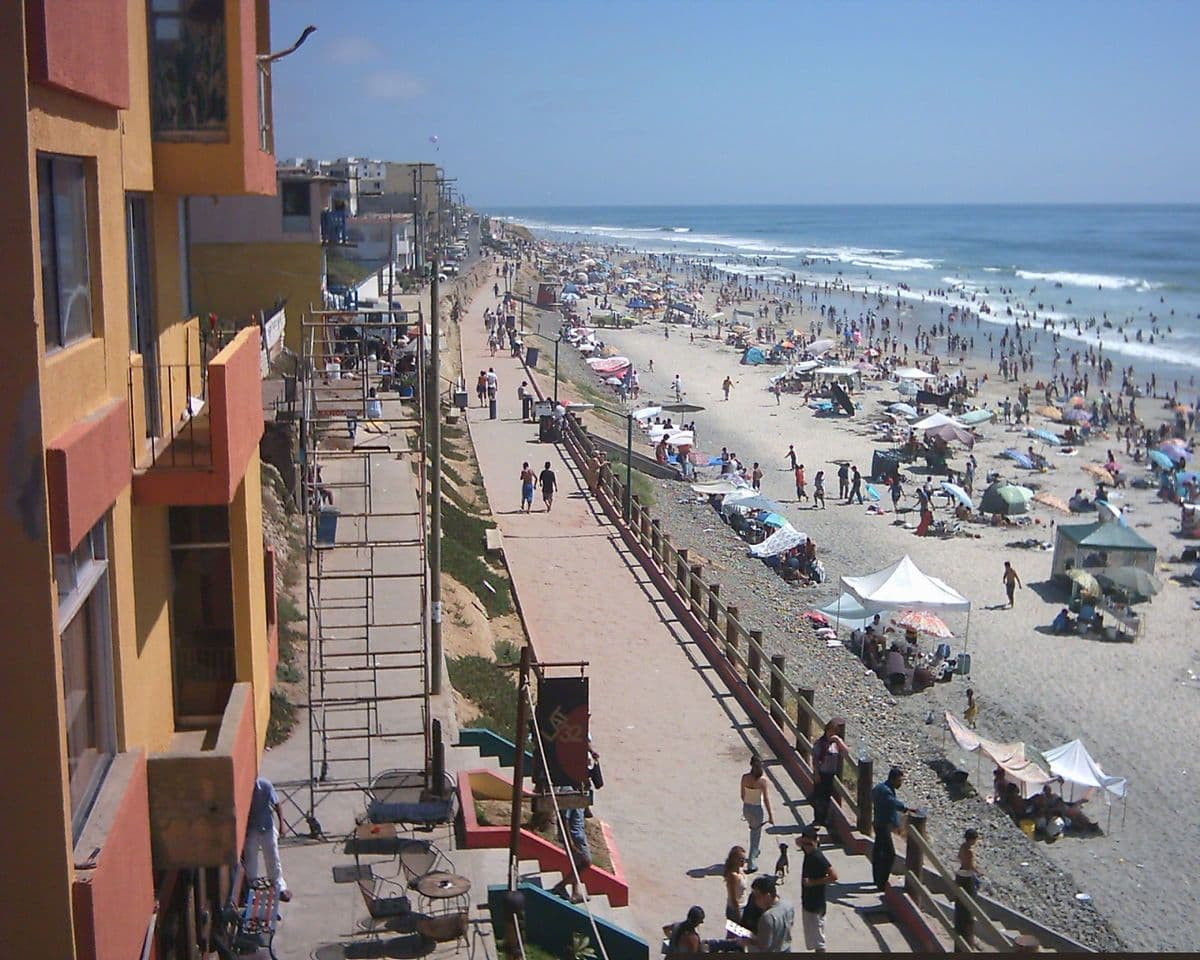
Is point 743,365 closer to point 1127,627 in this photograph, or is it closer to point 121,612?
point 1127,627

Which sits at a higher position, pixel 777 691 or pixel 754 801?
pixel 754 801

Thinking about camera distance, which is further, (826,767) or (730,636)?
(730,636)

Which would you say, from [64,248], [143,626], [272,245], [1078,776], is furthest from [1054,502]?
[64,248]

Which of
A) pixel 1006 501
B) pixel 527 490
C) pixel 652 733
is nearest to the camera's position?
pixel 652 733

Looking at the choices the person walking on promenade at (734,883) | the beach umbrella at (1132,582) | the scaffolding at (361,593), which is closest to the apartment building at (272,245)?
the scaffolding at (361,593)

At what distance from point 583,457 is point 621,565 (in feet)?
28.6

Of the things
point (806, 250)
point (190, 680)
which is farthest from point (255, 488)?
point (806, 250)

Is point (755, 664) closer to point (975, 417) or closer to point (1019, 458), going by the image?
point (1019, 458)

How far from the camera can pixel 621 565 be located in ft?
77.2

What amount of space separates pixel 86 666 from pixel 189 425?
1940mm

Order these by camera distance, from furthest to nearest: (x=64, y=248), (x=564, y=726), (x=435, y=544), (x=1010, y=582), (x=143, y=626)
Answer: (x=1010, y=582), (x=435, y=544), (x=564, y=726), (x=143, y=626), (x=64, y=248)

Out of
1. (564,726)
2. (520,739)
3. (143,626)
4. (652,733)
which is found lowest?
(652,733)

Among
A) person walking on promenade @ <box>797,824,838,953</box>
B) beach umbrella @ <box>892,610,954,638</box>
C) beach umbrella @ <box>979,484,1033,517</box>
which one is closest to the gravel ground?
beach umbrella @ <box>892,610,954,638</box>

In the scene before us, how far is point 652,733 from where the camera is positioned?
15.8m
